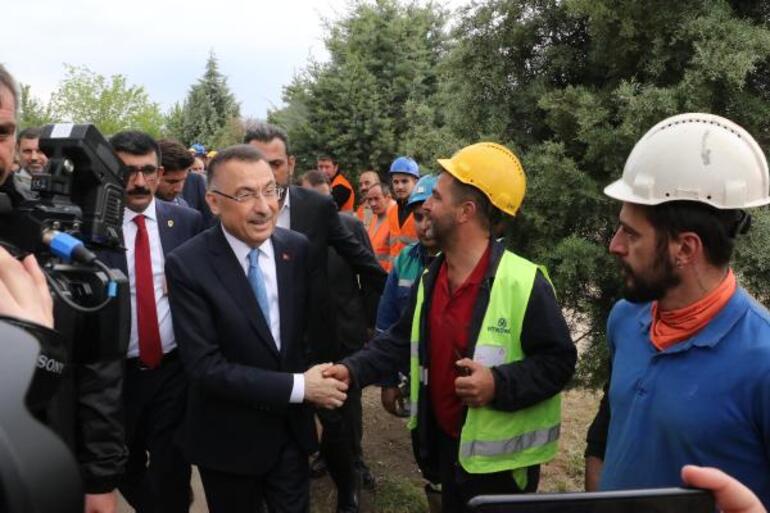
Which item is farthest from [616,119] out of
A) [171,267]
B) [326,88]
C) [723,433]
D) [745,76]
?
[326,88]

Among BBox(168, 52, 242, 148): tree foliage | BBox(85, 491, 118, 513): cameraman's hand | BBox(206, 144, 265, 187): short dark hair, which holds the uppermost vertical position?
BBox(168, 52, 242, 148): tree foliage

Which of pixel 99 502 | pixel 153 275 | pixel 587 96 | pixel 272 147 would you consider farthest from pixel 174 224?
pixel 587 96

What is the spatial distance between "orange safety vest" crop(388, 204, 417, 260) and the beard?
3214 millimetres

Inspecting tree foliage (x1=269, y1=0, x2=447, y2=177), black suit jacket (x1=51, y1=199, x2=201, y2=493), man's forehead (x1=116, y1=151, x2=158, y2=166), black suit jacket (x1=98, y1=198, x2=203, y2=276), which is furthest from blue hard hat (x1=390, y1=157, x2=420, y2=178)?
tree foliage (x1=269, y1=0, x2=447, y2=177)

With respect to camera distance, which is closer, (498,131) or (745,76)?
(745,76)

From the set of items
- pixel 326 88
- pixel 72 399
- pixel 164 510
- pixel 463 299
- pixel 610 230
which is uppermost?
pixel 326 88

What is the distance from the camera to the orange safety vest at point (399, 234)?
5116mm

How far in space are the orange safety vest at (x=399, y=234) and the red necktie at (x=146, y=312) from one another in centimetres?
221

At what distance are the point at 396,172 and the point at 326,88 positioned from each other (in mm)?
11373

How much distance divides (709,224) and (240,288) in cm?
179

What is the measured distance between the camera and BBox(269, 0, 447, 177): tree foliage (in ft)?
53.6

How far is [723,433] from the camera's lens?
1.53 meters

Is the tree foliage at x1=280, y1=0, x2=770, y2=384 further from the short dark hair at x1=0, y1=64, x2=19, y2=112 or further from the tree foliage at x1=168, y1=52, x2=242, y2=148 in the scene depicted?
the tree foliage at x1=168, y1=52, x2=242, y2=148

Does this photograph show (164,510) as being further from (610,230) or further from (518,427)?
(610,230)
